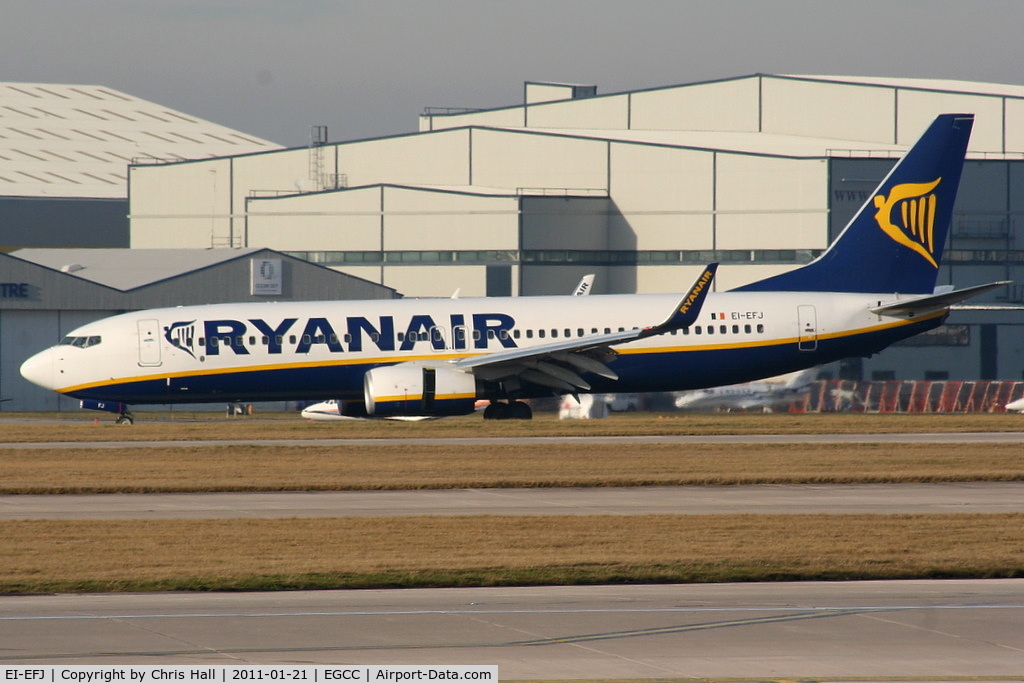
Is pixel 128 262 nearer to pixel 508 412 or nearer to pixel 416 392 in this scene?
pixel 508 412

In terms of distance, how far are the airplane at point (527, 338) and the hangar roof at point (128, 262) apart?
25.6 meters

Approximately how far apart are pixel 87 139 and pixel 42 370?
75022 mm

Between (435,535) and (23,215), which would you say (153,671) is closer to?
(435,535)

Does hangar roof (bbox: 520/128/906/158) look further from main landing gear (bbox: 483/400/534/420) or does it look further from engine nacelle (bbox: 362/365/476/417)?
engine nacelle (bbox: 362/365/476/417)

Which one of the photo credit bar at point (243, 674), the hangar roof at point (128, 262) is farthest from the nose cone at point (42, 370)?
the photo credit bar at point (243, 674)

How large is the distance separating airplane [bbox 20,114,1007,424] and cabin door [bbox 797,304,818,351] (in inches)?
1.7

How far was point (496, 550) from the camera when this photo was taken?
17.5 metres

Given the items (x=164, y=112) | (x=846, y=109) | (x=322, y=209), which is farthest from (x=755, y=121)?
(x=164, y=112)

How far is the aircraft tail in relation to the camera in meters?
41.9

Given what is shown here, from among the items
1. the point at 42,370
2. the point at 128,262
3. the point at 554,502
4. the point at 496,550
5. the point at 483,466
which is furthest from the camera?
the point at 128,262

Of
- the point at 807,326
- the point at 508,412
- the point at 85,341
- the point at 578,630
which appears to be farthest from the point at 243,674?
the point at 807,326

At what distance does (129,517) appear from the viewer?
68.2ft

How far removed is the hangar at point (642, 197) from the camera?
72750 millimetres

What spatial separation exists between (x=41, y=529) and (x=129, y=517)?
5.22ft
